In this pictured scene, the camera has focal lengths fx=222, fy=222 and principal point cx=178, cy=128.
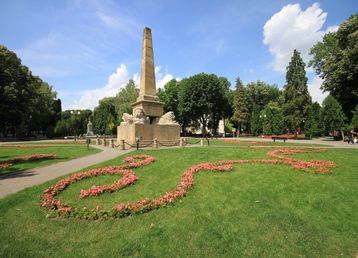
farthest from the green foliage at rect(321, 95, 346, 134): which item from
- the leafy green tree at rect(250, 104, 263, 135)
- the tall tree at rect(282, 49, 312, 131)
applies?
the leafy green tree at rect(250, 104, 263, 135)

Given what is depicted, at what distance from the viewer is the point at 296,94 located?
45188 millimetres

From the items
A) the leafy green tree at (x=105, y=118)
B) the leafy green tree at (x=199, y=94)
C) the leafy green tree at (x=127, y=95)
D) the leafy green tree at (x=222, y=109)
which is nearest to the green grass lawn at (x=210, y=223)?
the leafy green tree at (x=199, y=94)

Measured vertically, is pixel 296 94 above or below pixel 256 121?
above

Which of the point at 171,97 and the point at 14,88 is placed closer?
the point at 14,88

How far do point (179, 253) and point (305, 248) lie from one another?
258cm

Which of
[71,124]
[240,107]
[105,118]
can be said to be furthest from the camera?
[105,118]

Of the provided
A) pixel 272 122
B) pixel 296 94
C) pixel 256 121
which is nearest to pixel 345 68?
pixel 296 94

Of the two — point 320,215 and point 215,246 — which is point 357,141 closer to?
point 320,215

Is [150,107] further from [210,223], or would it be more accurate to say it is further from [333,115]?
[333,115]

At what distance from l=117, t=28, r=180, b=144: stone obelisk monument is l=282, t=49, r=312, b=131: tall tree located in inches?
1263

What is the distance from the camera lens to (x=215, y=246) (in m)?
4.53

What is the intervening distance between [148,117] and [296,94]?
35757mm

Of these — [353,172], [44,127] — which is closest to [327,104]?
[353,172]

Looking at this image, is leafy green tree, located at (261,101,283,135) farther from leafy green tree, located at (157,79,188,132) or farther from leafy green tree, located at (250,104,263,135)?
leafy green tree, located at (157,79,188,132)
